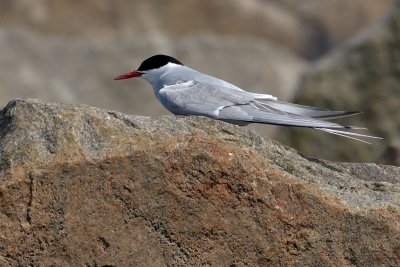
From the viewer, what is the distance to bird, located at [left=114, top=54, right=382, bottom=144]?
293 inches

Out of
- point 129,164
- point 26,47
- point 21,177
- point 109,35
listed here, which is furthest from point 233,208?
point 109,35

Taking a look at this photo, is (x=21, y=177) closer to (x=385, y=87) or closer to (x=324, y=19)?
(x=385, y=87)

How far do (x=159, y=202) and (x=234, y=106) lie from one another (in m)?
1.41

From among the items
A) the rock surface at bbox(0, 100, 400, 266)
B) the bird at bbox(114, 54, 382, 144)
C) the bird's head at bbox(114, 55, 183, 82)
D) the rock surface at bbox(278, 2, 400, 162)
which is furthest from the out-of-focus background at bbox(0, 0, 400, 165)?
the rock surface at bbox(0, 100, 400, 266)

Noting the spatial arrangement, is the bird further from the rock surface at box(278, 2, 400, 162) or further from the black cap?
the rock surface at box(278, 2, 400, 162)

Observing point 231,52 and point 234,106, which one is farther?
point 231,52

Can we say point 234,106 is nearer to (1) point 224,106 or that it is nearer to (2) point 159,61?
(1) point 224,106

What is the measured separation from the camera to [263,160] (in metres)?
6.64

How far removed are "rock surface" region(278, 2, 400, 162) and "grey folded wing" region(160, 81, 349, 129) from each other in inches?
301

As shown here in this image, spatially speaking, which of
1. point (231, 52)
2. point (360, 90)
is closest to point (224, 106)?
point (360, 90)

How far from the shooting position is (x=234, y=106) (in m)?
7.66

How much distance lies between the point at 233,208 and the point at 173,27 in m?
19.5

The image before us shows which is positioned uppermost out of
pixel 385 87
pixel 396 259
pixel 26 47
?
pixel 26 47

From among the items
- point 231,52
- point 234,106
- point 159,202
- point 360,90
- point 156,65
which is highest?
point 231,52
